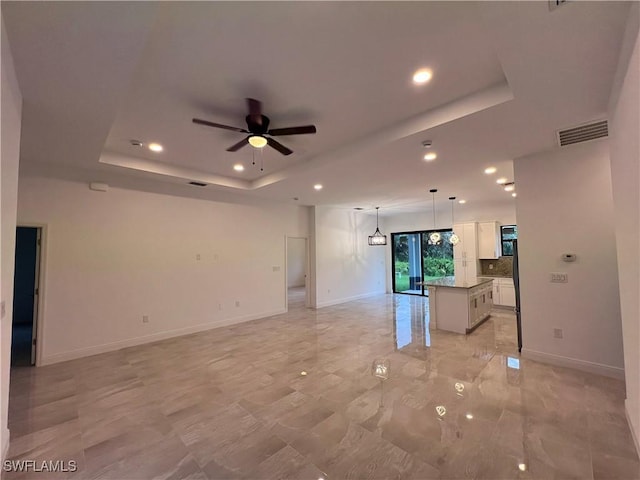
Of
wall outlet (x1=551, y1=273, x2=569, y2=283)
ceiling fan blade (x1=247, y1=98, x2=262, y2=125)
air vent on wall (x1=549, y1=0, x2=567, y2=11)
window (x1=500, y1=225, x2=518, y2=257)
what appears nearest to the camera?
air vent on wall (x1=549, y1=0, x2=567, y2=11)

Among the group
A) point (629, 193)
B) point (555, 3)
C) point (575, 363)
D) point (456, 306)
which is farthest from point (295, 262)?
point (555, 3)

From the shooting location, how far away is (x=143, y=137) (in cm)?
362

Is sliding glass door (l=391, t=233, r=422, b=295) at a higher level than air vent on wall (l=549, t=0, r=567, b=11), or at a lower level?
lower

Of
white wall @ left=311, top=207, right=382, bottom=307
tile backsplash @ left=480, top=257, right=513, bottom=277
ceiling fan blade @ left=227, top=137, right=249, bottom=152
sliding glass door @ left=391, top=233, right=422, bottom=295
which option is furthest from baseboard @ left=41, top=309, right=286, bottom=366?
tile backsplash @ left=480, top=257, right=513, bottom=277

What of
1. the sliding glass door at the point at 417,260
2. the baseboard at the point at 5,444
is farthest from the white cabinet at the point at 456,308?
the baseboard at the point at 5,444

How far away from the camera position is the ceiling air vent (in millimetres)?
2984

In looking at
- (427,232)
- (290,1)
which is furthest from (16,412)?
(427,232)

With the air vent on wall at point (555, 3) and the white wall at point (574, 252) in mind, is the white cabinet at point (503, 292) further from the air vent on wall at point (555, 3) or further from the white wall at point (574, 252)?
the air vent on wall at point (555, 3)

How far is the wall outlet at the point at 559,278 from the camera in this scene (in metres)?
3.60

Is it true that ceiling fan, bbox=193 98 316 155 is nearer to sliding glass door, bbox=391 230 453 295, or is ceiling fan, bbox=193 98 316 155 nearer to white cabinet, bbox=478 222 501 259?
white cabinet, bbox=478 222 501 259

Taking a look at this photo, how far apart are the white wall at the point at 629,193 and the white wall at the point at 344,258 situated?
6067 millimetres

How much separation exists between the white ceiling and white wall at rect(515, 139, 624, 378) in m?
0.48

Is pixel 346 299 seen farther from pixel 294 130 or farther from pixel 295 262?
pixel 294 130

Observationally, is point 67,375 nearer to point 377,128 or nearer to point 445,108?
point 377,128
